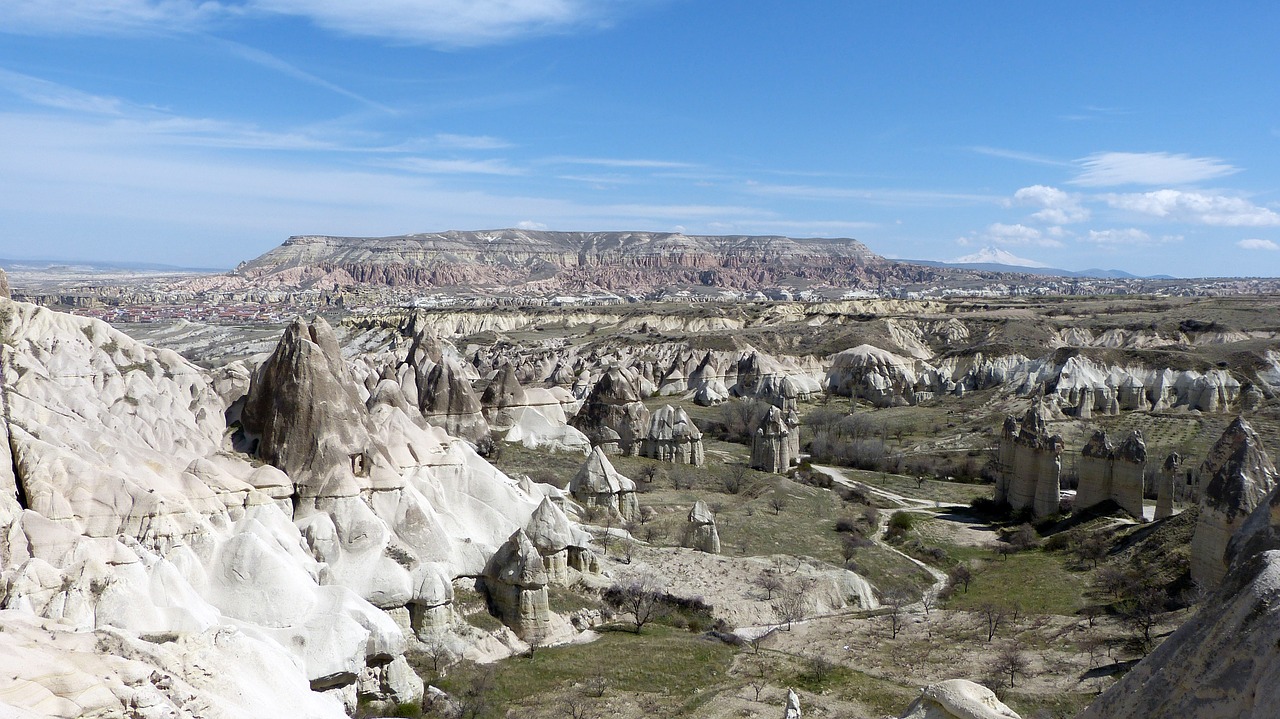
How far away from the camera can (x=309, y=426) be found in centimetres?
2378

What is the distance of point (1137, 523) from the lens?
124 ft

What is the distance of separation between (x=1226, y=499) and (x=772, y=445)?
106ft

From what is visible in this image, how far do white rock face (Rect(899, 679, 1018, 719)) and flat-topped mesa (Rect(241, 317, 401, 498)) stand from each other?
16.7m

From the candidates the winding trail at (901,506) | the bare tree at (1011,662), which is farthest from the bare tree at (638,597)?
the bare tree at (1011,662)

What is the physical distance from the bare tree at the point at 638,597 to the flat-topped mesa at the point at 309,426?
7.79m

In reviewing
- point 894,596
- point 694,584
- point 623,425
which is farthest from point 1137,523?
point 623,425

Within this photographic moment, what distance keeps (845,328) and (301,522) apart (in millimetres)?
103597

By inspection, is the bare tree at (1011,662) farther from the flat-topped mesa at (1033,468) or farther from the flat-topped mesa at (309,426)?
the flat-topped mesa at (1033,468)

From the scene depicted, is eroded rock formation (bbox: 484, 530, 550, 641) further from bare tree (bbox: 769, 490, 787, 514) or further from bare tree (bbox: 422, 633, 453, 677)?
bare tree (bbox: 769, 490, 787, 514)

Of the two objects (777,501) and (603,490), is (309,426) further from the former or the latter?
(777,501)

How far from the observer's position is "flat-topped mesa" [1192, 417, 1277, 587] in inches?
1010

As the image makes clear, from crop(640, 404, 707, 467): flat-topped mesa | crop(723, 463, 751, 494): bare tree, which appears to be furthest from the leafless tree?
crop(640, 404, 707, 467): flat-topped mesa

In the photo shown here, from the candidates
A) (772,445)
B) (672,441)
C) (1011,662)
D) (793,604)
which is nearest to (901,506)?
(772,445)

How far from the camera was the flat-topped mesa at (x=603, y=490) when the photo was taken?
36.7 meters
